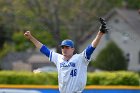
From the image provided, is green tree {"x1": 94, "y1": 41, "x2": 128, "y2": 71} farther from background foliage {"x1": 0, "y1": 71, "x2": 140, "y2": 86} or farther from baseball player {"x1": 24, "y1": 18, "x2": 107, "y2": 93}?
baseball player {"x1": 24, "y1": 18, "x2": 107, "y2": 93}

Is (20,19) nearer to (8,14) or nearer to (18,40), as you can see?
(8,14)

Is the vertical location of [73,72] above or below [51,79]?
below

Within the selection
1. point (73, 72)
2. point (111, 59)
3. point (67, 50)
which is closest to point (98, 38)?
point (67, 50)

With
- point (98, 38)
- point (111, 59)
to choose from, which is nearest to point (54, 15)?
point (111, 59)

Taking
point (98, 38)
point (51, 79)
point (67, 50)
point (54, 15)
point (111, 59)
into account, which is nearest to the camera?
point (98, 38)

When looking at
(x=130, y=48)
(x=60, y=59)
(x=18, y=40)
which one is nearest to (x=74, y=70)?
(x=60, y=59)

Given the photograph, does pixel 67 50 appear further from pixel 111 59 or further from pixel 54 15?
pixel 111 59

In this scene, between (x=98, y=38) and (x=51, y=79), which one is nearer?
(x=98, y=38)

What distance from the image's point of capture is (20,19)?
41.9m

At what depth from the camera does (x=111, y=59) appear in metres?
44.7

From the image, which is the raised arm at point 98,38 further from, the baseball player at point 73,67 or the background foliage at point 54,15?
the background foliage at point 54,15

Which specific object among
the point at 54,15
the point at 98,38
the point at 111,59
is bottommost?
the point at 98,38

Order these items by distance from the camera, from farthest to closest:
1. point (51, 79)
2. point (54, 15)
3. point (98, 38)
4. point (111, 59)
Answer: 1. point (111, 59)
2. point (54, 15)
3. point (51, 79)
4. point (98, 38)

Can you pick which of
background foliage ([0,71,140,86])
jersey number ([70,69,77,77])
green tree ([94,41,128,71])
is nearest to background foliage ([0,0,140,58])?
green tree ([94,41,128,71])
